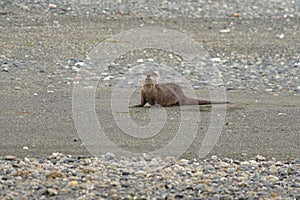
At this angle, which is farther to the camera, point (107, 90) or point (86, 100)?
point (107, 90)

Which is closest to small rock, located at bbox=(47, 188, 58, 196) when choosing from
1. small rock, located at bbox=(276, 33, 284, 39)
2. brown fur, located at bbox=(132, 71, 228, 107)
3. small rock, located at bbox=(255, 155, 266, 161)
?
small rock, located at bbox=(255, 155, 266, 161)

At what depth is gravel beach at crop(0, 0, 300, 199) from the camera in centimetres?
679

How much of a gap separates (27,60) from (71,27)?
3213 millimetres

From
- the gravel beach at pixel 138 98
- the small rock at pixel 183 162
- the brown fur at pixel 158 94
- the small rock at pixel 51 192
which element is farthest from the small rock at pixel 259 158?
the brown fur at pixel 158 94

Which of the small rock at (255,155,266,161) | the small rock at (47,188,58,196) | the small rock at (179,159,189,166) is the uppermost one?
the small rock at (255,155,266,161)

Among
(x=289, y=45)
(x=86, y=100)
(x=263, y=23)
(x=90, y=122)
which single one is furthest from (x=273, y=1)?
(x=90, y=122)

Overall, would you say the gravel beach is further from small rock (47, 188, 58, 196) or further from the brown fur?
the brown fur

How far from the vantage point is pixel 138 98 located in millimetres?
10797

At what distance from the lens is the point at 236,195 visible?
658cm

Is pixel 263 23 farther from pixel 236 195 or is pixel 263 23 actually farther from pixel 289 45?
pixel 236 195

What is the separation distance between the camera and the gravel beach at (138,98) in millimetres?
6785

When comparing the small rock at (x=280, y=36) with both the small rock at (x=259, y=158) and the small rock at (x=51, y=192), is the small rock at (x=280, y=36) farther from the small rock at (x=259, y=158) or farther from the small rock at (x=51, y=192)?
the small rock at (x=51, y=192)

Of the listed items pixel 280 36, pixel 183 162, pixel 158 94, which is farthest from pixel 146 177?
pixel 280 36

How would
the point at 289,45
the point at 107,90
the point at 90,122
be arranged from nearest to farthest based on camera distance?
the point at 90,122 → the point at 107,90 → the point at 289,45
